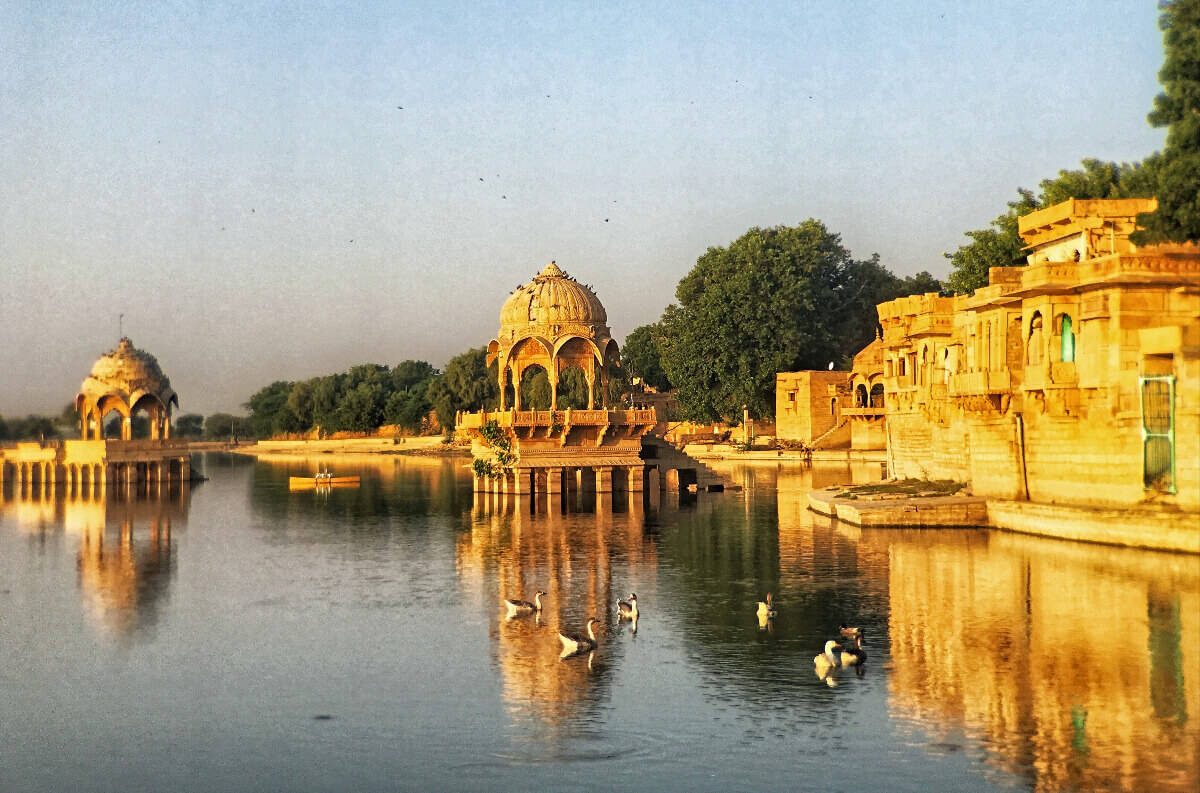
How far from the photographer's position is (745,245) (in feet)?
293

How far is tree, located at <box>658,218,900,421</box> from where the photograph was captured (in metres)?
85.1

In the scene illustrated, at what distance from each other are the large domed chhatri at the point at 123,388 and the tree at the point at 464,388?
1869 inches

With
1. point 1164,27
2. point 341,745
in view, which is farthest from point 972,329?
point 341,745

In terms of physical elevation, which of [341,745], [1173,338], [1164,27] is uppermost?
[1164,27]

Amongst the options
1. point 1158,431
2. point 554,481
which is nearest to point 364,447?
point 554,481

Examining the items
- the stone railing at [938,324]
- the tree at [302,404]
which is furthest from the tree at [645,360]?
the stone railing at [938,324]

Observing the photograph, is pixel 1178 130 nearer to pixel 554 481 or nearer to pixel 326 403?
pixel 554 481

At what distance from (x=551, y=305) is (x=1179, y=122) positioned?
26.0 meters

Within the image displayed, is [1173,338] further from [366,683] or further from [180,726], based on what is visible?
[180,726]

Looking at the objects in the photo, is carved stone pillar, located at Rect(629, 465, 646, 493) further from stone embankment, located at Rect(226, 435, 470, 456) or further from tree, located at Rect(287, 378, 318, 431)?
tree, located at Rect(287, 378, 318, 431)

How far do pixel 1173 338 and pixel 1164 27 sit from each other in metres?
7.83

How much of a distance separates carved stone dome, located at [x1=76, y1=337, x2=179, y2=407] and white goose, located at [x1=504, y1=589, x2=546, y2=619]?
4915 centimetres

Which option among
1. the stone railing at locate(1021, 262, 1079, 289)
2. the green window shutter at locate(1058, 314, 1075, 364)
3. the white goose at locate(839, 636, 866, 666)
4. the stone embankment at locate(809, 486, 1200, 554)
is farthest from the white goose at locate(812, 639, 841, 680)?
the green window shutter at locate(1058, 314, 1075, 364)

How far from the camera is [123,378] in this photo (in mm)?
67875
